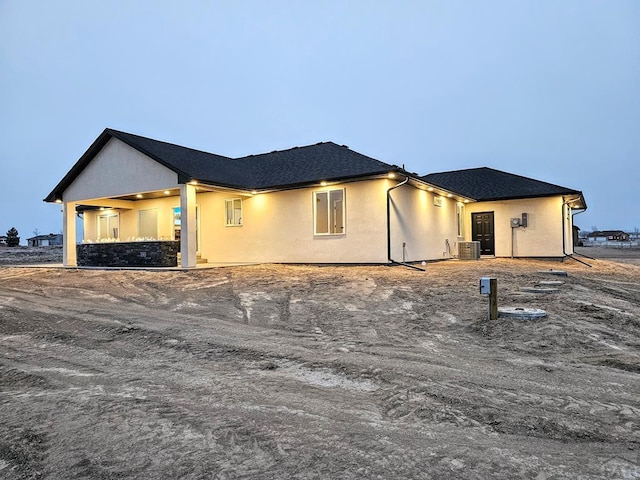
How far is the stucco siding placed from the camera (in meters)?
13.1

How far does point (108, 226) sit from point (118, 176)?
5.75m

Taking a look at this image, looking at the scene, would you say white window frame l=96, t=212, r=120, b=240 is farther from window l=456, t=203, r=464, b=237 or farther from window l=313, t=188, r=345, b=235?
window l=456, t=203, r=464, b=237

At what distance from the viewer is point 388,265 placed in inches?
497

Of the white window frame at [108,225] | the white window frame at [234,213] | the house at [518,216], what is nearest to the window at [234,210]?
the white window frame at [234,213]

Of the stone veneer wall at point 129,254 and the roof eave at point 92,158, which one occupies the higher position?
the roof eave at point 92,158

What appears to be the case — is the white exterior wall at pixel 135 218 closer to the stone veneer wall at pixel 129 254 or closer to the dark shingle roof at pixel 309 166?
the stone veneer wall at pixel 129 254

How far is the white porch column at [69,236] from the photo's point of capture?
1540 cm

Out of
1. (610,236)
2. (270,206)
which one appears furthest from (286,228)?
(610,236)

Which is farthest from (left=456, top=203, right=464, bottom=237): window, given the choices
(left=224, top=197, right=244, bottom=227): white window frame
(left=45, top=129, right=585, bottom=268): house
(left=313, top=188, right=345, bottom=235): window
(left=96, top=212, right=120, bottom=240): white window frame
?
(left=96, top=212, right=120, bottom=240): white window frame

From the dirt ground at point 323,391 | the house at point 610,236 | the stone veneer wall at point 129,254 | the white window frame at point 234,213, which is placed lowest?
the dirt ground at point 323,391

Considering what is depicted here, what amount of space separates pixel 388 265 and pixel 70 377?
9.98m

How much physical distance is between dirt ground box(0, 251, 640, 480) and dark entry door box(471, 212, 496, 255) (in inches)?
482

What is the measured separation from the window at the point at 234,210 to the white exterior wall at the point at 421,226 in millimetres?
5751

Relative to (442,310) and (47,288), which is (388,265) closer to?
(442,310)
